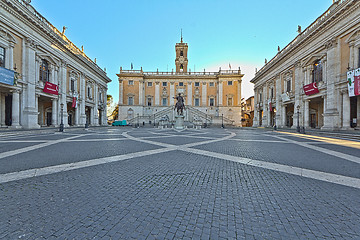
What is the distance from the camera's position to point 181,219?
2191 millimetres

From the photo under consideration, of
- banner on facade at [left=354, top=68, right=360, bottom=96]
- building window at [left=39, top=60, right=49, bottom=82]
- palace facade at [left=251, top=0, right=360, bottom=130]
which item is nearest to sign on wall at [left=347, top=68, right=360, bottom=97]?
banner on facade at [left=354, top=68, right=360, bottom=96]

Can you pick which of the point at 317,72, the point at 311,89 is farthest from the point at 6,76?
the point at 317,72

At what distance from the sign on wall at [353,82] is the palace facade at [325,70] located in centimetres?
50

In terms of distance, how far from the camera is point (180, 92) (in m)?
48.1

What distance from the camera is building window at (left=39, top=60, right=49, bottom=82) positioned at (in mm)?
20266

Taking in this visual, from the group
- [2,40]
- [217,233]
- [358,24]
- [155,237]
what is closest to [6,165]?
[155,237]

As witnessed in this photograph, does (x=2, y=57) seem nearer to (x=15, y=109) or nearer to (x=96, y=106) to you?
(x=15, y=109)

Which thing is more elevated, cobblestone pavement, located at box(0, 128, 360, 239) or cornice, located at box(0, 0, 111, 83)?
cornice, located at box(0, 0, 111, 83)

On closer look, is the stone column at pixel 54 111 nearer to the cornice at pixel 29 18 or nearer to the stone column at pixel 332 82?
the cornice at pixel 29 18

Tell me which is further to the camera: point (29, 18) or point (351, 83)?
point (29, 18)

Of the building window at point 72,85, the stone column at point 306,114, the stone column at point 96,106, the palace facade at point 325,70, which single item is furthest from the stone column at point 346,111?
the stone column at point 96,106

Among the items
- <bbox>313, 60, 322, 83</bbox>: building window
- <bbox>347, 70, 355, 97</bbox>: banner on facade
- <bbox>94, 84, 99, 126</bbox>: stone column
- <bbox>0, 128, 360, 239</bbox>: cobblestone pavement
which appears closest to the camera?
<bbox>0, 128, 360, 239</bbox>: cobblestone pavement

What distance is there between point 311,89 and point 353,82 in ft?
17.7

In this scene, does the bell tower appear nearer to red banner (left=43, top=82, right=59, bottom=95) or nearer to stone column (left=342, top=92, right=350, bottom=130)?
red banner (left=43, top=82, right=59, bottom=95)
